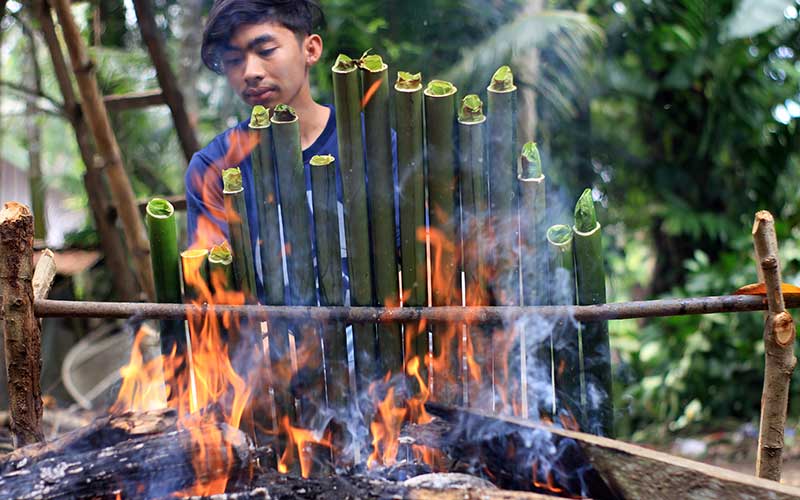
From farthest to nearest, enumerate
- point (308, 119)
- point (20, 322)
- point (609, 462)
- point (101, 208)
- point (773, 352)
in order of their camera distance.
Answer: point (101, 208) < point (308, 119) < point (20, 322) < point (773, 352) < point (609, 462)

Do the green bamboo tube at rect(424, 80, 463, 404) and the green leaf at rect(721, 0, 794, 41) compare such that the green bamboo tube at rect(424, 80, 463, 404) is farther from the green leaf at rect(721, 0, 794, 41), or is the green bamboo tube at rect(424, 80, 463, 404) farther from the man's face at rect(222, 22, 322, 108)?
the green leaf at rect(721, 0, 794, 41)

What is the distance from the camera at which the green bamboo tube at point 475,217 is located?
220cm

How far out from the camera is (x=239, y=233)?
2271 mm

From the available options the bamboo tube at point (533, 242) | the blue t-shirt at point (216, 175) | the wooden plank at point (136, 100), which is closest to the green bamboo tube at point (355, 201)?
the blue t-shirt at point (216, 175)

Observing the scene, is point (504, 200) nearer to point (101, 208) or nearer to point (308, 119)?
point (308, 119)

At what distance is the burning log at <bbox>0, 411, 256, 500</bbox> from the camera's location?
72.7 inches

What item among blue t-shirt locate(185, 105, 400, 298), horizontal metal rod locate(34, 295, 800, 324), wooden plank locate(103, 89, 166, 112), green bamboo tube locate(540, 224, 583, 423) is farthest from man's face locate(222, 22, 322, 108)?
wooden plank locate(103, 89, 166, 112)

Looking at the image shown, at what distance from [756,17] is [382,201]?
3.73m

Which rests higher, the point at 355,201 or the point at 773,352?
the point at 355,201

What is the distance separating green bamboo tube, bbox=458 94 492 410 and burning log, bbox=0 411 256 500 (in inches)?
29.1

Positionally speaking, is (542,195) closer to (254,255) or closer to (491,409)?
(491,409)

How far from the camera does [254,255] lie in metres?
2.33

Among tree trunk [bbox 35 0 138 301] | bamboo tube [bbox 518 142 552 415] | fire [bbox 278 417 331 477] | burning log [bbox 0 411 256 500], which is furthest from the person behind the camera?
tree trunk [bbox 35 0 138 301]

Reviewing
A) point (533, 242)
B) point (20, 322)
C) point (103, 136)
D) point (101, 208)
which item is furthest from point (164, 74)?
point (533, 242)
